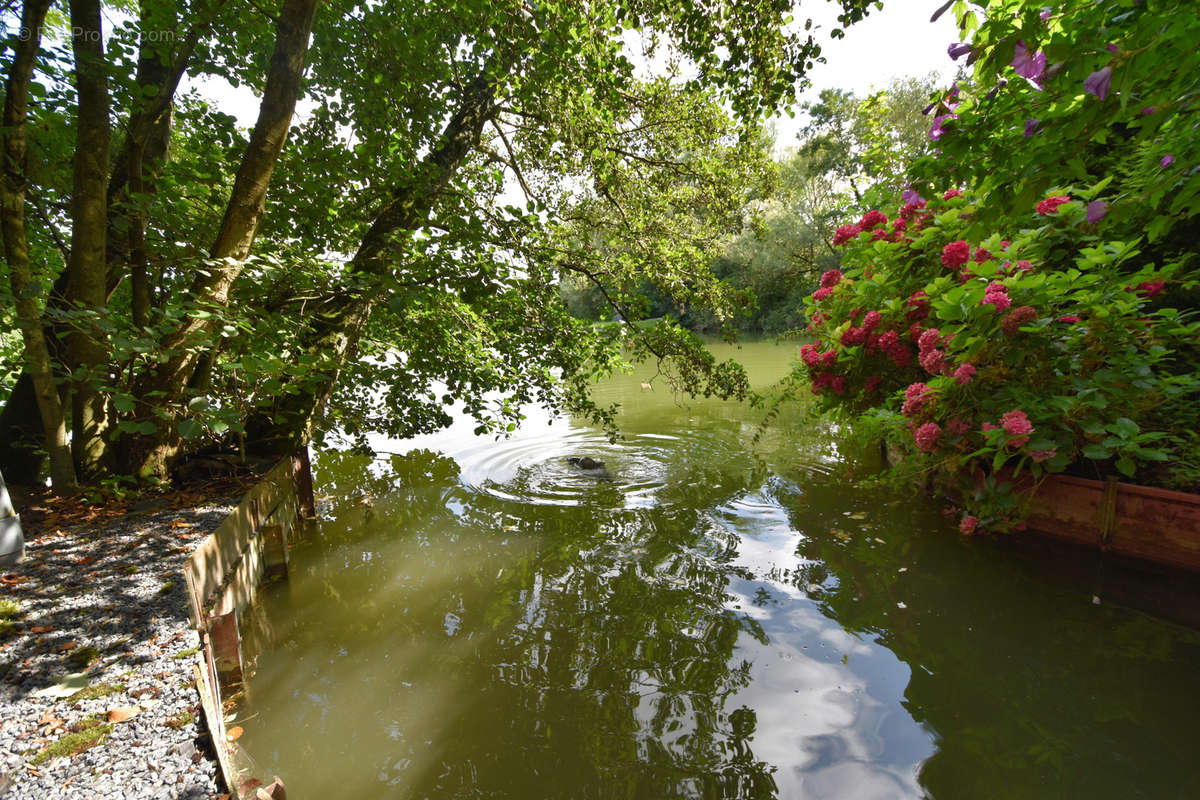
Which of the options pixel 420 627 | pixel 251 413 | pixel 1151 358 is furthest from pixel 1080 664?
pixel 251 413

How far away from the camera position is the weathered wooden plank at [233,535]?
2.56m

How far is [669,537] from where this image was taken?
15.4ft

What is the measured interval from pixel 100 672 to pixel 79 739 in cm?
42

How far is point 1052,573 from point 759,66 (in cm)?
412

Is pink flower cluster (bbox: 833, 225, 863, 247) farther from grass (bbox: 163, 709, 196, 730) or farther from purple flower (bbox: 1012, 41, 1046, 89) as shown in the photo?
grass (bbox: 163, 709, 196, 730)

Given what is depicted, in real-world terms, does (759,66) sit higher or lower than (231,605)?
higher

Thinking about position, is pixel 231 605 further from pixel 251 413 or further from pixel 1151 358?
pixel 1151 358

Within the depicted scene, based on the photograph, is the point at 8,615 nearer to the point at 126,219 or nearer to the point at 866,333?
the point at 126,219

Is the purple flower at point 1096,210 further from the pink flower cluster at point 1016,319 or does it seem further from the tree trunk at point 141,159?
the tree trunk at point 141,159

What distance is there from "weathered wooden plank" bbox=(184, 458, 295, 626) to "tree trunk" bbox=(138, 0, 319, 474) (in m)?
0.91

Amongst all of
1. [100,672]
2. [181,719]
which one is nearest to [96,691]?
[100,672]

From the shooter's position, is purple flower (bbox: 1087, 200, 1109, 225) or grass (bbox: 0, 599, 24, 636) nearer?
grass (bbox: 0, 599, 24, 636)

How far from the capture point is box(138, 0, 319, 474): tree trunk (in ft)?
10.1

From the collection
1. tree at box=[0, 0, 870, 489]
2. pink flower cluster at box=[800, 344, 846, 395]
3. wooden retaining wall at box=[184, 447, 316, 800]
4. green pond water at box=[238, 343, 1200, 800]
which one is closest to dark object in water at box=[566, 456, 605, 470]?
tree at box=[0, 0, 870, 489]
